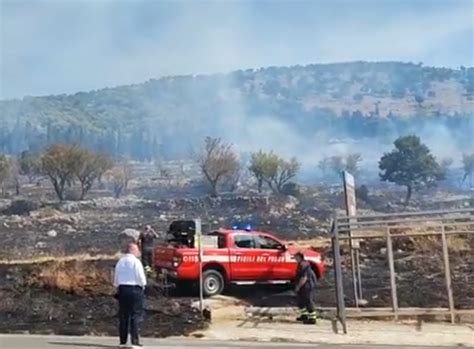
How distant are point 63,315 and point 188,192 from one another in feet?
182

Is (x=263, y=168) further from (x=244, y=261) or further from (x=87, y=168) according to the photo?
(x=244, y=261)

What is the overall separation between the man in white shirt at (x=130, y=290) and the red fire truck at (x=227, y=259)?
851 cm

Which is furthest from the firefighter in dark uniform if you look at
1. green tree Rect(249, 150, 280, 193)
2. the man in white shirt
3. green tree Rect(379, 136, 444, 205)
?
green tree Rect(379, 136, 444, 205)

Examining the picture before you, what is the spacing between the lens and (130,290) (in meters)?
10.5

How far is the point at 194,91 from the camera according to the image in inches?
4368

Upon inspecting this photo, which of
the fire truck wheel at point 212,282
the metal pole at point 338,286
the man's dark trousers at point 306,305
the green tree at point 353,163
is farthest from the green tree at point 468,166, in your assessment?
the metal pole at point 338,286

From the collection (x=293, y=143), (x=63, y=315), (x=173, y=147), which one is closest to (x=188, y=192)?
(x=173, y=147)

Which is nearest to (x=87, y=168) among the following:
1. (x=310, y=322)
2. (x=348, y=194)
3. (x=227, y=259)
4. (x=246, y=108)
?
(x=246, y=108)

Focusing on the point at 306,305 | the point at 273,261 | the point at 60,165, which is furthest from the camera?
the point at 60,165

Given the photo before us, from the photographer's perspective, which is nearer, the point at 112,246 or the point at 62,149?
the point at 112,246

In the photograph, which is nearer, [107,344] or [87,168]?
[107,344]

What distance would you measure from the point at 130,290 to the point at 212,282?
9169mm

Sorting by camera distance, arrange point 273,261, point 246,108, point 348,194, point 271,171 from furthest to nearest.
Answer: point 246,108, point 271,171, point 273,261, point 348,194

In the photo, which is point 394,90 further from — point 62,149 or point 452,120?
point 62,149
